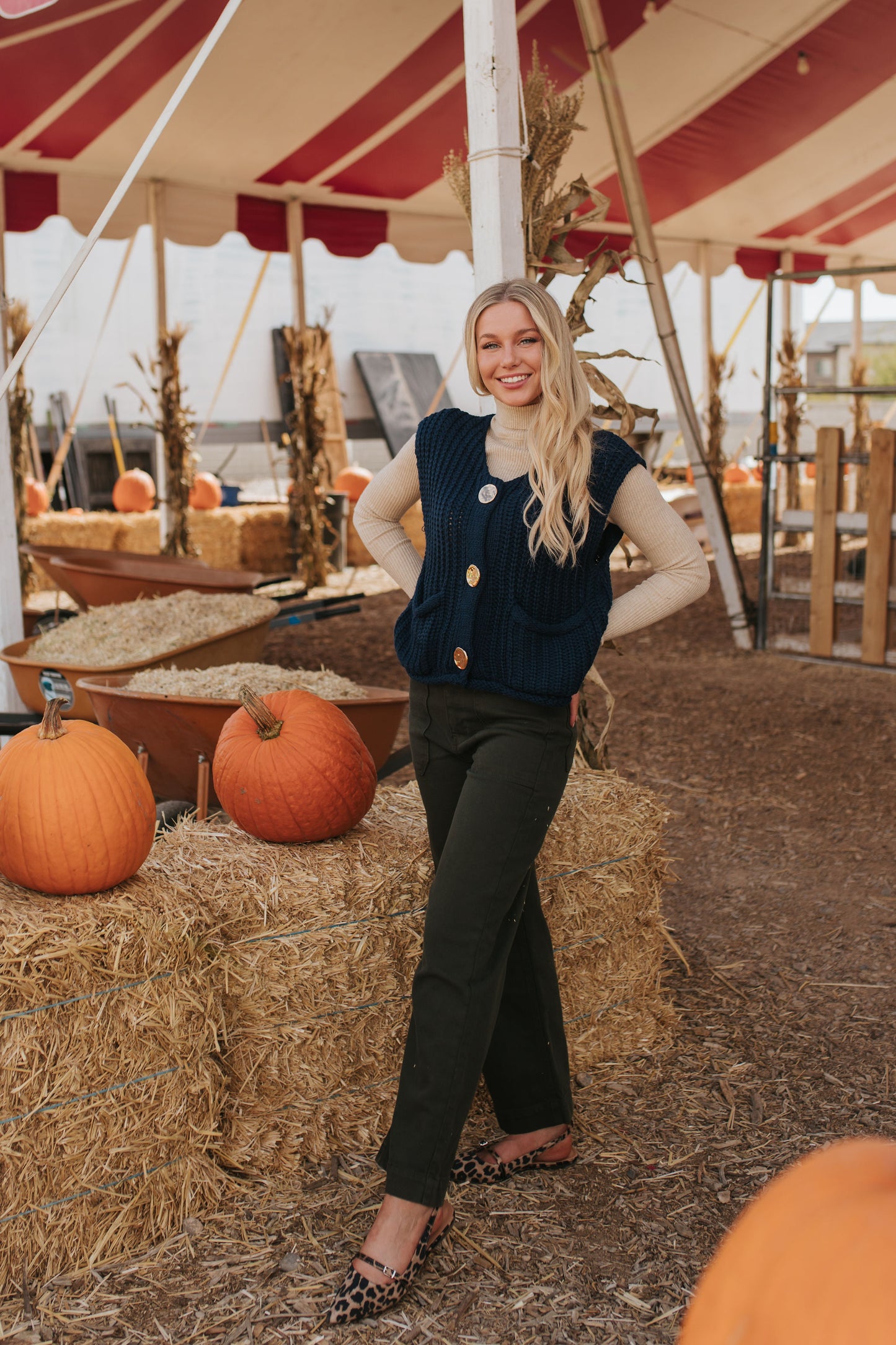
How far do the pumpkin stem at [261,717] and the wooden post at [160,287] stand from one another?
5516 mm

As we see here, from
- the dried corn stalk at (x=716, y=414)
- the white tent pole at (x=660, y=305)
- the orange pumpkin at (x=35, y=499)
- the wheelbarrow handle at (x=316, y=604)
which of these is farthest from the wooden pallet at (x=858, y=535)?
the orange pumpkin at (x=35, y=499)

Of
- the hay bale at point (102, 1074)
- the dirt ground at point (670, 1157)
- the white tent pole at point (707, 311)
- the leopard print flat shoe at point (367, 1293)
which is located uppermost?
the white tent pole at point (707, 311)

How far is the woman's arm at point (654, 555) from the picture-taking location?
5.72 ft

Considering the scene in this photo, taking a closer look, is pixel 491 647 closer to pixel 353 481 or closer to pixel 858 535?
pixel 858 535

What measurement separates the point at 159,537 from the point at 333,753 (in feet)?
22.7

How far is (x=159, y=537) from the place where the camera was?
28.2ft

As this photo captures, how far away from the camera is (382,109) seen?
5934 mm

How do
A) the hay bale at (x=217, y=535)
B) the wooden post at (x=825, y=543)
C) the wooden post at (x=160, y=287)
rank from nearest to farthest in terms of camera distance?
the wooden post at (x=825, y=543) → the wooden post at (x=160, y=287) → the hay bale at (x=217, y=535)

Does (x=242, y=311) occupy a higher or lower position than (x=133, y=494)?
higher

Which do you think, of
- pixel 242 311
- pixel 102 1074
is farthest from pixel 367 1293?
pixel 242 311

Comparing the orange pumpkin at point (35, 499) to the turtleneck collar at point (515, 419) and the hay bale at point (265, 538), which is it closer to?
the hay bale at point (265, 538)

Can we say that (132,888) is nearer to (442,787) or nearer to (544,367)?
(442,787)

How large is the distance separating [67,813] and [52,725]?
157 mm

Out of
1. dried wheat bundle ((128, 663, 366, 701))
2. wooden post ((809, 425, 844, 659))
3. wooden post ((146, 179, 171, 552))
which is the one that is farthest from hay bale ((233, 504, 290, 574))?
dried wheat bundle ((128, 663, 366, 701))
